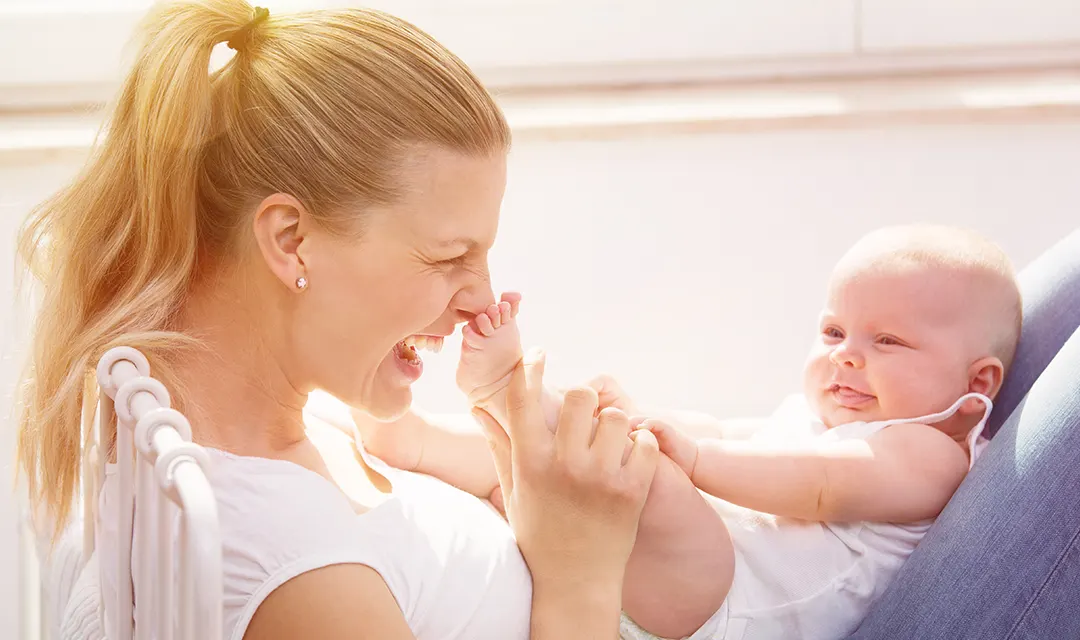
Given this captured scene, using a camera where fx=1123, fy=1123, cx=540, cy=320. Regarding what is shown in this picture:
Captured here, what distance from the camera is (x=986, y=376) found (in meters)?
1.46

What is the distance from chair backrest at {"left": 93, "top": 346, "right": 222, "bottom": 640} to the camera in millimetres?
728

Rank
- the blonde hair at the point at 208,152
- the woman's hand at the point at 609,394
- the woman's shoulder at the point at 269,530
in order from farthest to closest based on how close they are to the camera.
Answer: the woman's hand at the point at 609,394
the blonde hair at the point at 208,152
the woman's shoulder at the point at 269,530

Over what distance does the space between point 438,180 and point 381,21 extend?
172 millimetres

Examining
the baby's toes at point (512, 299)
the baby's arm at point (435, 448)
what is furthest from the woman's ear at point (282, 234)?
the baby's arm at point (435, 448)

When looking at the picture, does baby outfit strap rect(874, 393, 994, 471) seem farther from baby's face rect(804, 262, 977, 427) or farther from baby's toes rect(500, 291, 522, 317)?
baby's toes rect(500, 291, 522, 317)

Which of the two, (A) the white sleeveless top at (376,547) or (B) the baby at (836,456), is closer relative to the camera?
(A) the white sleeveless top at (376,547)

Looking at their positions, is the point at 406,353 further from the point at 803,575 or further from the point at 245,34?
the point at 803,575

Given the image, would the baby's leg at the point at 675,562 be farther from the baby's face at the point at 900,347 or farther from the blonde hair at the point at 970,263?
the blonde hair at the point at 970,263

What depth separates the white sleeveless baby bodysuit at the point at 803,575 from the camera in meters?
1.32

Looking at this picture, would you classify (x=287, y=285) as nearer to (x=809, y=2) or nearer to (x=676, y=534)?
(x=676, y=534)

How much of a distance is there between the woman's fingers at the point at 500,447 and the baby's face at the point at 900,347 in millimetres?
477

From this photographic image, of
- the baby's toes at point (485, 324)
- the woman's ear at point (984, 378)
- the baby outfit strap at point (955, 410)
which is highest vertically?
the woman's ear at point (984, 378)

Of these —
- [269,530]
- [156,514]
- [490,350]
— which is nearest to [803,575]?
[490,350]

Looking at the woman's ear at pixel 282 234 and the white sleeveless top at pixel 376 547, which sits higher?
the woman's ear at pixel 282 234
